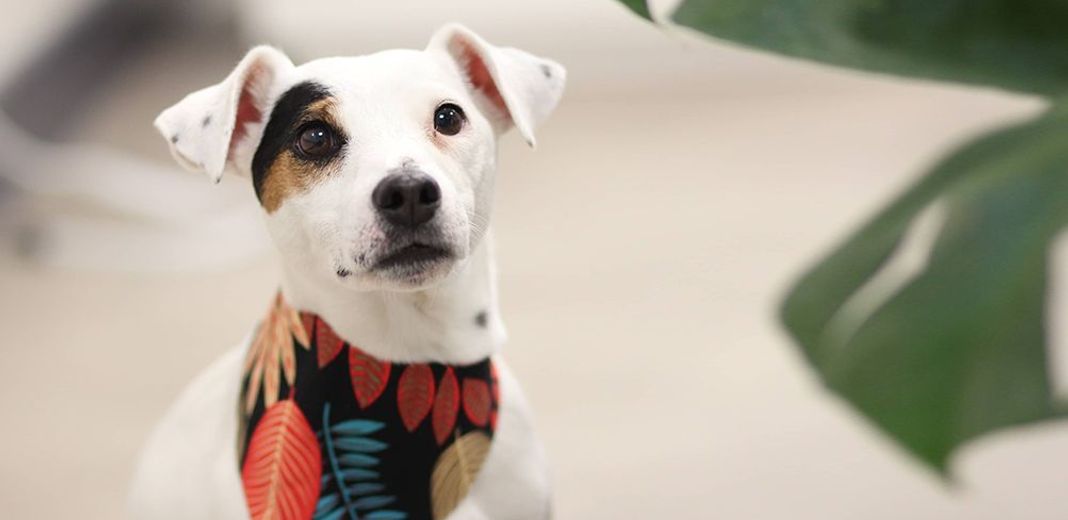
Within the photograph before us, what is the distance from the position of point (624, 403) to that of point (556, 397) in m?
0.09

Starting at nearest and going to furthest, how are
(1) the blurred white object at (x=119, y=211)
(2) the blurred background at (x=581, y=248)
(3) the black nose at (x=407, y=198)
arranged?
(3) the black nose at (x=407, y=198) < (2) the blurred background at (x=581, y=248) < (1) the blurred white object at (x=119, y=211)

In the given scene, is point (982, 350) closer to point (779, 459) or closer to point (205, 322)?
point (779, 459)

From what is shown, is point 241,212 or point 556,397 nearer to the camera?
point 556,397

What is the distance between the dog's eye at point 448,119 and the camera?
84 cm

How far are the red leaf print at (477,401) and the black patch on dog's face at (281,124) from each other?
0.20m

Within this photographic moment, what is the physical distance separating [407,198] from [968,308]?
444 millimetres

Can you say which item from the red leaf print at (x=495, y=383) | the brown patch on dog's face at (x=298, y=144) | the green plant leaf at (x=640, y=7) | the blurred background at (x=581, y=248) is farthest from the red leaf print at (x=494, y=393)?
the green plant leaf at (x=640, y=7)

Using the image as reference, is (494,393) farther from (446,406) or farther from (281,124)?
(281,124)

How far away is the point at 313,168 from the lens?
0.83 meters

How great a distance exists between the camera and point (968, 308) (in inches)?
15.3

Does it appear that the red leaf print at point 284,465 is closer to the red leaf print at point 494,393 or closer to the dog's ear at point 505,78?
the red leaf print at point 494,393

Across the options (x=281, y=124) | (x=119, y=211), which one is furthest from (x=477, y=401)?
(x=119, y=211)

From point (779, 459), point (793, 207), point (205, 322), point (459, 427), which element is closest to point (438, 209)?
point (459, 427)

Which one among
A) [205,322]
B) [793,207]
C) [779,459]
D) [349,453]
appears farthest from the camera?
[793,207]
